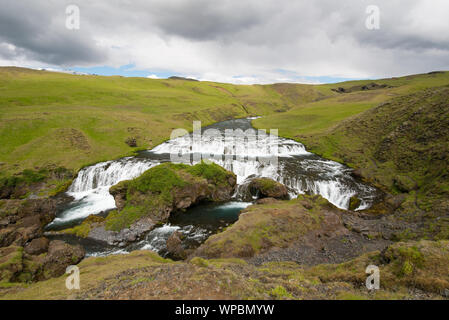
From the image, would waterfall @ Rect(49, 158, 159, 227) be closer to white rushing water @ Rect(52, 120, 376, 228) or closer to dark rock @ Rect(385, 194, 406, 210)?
white rushing water @ Rect(52, 120, 376, 228)

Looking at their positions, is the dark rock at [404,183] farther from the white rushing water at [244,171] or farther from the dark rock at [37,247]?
the dark rock at [37,247]

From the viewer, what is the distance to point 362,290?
999cm

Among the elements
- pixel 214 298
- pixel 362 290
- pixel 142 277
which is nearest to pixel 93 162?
pixel 142 277

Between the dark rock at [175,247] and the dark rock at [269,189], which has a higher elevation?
the dark rock at [269,189]

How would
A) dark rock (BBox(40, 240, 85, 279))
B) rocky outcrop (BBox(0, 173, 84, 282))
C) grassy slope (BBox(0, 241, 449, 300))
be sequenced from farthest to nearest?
dark rock (BBox(40, 240, 85, 279)) → rocky outcrop (BBox(0, 173, 84, 282)) → grassy slope (BBox(0, 241, 449, 300))

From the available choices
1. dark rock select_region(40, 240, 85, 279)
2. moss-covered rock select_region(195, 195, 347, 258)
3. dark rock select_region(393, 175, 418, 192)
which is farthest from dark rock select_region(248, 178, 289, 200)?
dark rock select_region(40, 240, 85, 279)

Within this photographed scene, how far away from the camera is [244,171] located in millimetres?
37781

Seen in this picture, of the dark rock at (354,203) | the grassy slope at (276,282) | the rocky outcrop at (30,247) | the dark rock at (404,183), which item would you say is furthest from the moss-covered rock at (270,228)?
the dark rock at (404,183)

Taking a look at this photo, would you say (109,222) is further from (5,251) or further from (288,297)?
(288,297)

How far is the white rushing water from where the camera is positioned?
3041 centimetres

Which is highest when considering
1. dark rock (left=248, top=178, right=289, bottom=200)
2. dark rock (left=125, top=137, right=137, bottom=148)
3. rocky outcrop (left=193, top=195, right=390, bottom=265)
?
dark rock (left=125, top=137, right=137, bottom=148)

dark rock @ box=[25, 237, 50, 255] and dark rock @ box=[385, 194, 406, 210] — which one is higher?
dark rock @ box=[385, 194, 406, 210]

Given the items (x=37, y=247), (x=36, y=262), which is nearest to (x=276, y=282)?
(x=36, y=262)

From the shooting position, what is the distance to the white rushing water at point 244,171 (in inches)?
1197
